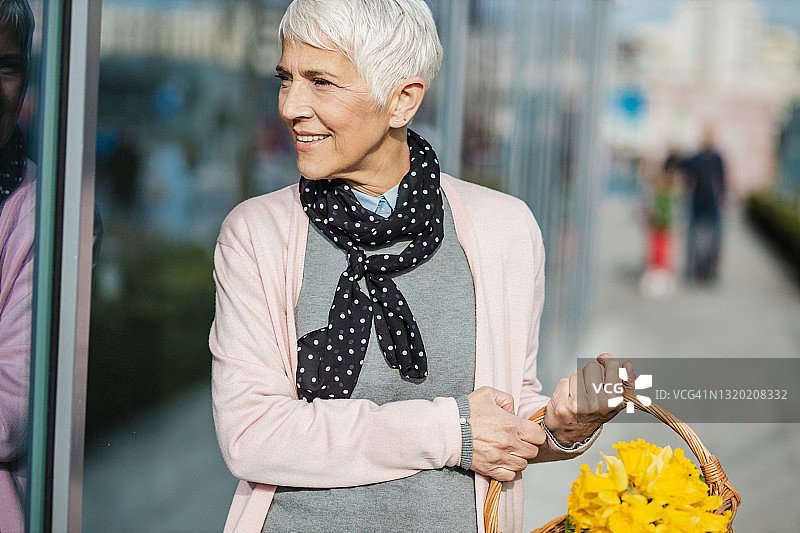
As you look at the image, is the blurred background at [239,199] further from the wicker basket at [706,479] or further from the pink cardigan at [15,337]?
the wicker basket at [706,479]

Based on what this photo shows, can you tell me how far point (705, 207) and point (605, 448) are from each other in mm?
7447

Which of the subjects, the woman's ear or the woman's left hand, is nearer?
the woman's left hand

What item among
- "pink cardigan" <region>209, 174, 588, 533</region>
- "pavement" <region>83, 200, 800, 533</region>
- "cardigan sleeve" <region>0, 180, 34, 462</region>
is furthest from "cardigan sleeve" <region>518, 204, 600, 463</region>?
"pavement" <region>83, 200, 800, 533</region>

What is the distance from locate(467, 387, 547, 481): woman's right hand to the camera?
1.64 meters

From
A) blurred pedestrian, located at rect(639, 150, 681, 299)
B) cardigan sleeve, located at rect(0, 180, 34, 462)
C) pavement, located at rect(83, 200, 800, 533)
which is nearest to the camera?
cardigan sleeve, located at rect(0, 180, 34, 462)

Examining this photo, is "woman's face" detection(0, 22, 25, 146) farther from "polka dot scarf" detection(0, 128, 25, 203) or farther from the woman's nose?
the woman's nose

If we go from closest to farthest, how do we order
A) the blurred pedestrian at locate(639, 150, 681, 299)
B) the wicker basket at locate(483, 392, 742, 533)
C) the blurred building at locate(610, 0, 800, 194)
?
1. the wicker basket at locate(483, 392, 742, 533)
2. the blurred pedestrian at locate(639, 150, 681, 299)
3. the blurred building at locate(610, 0, 800, 194)

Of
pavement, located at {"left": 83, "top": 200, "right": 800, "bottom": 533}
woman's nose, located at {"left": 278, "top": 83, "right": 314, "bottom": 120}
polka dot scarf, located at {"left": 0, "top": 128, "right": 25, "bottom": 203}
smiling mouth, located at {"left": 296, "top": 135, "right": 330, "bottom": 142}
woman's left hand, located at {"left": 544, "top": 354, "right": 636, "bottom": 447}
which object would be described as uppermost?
woman's nose, located at {"left": 278, "top": 83, "right": 314, "bottom": 120}

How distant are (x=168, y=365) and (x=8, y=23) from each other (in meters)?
4.06

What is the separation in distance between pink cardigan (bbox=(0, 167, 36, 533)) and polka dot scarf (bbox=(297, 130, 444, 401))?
1.67 feet

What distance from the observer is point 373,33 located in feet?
→ 5.34

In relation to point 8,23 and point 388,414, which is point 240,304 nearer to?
point 388,414

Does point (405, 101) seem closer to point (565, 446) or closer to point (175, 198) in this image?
point (565, 446)

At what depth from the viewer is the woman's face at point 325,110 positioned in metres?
1.64
